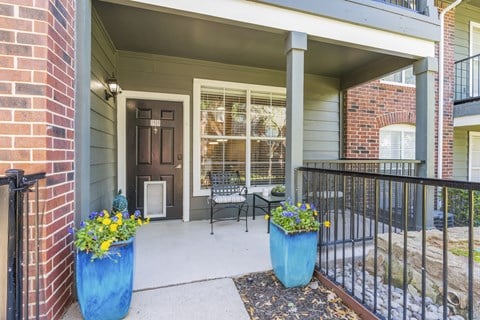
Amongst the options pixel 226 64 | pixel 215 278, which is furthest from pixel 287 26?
pixel 215 278

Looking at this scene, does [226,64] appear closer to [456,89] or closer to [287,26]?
[287,26]

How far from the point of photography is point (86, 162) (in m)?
1.98

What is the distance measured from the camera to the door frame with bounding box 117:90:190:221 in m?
3.65

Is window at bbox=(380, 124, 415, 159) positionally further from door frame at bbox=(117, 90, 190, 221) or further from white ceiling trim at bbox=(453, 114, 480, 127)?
door frame at bbox=(117, 90, 190, 221)

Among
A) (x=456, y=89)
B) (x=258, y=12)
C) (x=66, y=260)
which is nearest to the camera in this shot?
(x=66, y=260)

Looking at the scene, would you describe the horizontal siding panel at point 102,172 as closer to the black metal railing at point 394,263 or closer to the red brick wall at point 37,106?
the red brick wall at point 37,106

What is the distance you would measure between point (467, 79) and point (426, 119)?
3.54 metres

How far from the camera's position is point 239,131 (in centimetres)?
429

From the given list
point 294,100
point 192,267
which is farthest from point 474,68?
point 192,267

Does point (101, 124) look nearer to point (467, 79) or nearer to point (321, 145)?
point (321, 145)

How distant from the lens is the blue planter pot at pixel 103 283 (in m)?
1.60

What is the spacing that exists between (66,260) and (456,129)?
23.7 ft

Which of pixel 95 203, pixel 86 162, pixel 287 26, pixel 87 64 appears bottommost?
pixel 95 203

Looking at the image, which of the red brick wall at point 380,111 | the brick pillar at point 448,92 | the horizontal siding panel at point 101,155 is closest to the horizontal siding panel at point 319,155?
the red brick wall at point 380,111
